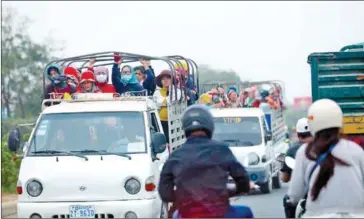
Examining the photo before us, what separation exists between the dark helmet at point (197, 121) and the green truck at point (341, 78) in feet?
13.0

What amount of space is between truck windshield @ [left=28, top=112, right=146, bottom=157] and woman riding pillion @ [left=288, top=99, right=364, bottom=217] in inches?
217

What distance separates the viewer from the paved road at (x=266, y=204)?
693 inches

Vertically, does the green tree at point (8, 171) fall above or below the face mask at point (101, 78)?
below

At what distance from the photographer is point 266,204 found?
1983 cm

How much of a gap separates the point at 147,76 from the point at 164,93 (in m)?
0.37

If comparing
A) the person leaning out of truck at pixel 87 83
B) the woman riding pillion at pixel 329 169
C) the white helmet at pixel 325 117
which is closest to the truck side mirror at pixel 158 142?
the person leaning out of truck at pixel 87 83

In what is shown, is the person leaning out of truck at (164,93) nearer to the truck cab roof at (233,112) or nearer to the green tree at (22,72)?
the truck cab roof at (233,112)

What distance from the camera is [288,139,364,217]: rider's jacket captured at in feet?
23.0

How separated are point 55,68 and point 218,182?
810cm

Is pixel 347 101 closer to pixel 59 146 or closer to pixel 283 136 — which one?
pixel 59 146

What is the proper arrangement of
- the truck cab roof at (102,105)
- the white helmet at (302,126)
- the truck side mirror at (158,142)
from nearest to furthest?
the white helmet at (302,126) → the truck side mirror at (158,142) → the truck cab roof at (102,105)

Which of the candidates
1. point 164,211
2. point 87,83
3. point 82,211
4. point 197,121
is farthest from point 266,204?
point 197,121

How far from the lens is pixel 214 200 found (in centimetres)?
774

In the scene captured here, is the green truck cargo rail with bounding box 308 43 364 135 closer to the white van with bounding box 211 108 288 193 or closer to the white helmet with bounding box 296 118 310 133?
the white helmet with bounding box 296 118 310 133
